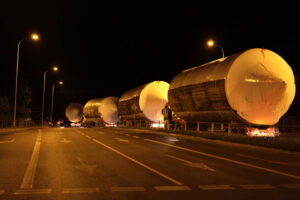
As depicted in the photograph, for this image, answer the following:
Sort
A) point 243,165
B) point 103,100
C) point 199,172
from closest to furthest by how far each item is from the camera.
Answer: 1. point 199,172
2. point 243,165
3. point 103,100

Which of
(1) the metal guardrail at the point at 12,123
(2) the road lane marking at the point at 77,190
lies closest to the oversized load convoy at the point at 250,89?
(2) the road lane marking at the point at 77,190

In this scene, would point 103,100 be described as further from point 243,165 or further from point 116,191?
point 116,191

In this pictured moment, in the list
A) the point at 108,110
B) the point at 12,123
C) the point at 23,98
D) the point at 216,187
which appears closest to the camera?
the point at 216,187

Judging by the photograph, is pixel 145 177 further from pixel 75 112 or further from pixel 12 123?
pixel 75 112

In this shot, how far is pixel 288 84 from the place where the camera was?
2227 cm

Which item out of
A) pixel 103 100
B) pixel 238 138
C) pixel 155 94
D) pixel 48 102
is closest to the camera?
pixel 238 138

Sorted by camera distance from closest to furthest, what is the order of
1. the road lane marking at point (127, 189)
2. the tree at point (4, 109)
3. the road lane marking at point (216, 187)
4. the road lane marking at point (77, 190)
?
1. the road lane marking at point (77, 190)
2. the road lane marking at point (127, 189)
3. the road lane marking at point (216, 187)
4. the tree at point (4, 109)

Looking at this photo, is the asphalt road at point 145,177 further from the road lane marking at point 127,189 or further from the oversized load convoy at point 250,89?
the oversized load convoy at point 250,89

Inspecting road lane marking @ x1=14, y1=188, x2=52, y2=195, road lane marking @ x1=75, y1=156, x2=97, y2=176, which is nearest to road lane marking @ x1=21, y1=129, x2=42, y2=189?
road lane marking @ x1=14, y1=188, x2=52, y2=195

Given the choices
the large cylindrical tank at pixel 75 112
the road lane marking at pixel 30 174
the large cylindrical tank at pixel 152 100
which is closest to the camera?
the road lane marking at pixel 30 174

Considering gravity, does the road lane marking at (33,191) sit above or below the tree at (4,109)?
below

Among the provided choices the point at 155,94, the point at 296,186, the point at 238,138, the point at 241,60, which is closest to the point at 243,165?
the point at 296,186

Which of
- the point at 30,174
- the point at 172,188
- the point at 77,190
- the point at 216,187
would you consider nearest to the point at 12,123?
the point at 30,174

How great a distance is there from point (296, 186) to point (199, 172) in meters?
2.76
